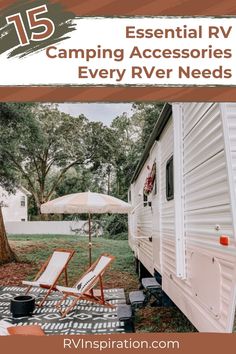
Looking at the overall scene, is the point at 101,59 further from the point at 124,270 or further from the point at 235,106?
the point at 124,270

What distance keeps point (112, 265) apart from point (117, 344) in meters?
8.99

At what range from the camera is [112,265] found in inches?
446

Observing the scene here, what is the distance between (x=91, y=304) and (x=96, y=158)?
5.63 m

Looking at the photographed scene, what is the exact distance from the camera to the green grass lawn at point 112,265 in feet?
17.2

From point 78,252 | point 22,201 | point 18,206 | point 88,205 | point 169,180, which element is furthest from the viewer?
point 22,201

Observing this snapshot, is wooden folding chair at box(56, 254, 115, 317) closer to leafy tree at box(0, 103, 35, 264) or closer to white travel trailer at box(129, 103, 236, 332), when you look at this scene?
white travel trailer at box(129, 103, 236, 332)

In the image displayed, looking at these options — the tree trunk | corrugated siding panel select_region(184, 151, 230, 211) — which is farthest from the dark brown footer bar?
the tree trunk

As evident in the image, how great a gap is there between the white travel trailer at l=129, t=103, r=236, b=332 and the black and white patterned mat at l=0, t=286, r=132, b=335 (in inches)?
47.9


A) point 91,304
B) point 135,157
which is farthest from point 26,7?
point 135,157

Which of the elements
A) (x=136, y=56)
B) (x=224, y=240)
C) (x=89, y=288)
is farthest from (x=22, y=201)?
(x=224, y=240)

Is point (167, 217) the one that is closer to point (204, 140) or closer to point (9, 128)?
point (204, 140)

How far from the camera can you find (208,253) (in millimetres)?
2529

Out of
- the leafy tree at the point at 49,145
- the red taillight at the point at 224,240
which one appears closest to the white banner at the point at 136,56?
the red taillight at the point at 224,240

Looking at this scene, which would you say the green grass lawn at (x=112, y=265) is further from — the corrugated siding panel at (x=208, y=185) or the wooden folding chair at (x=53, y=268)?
the corrugated siding panel at (x=208, y=185)
